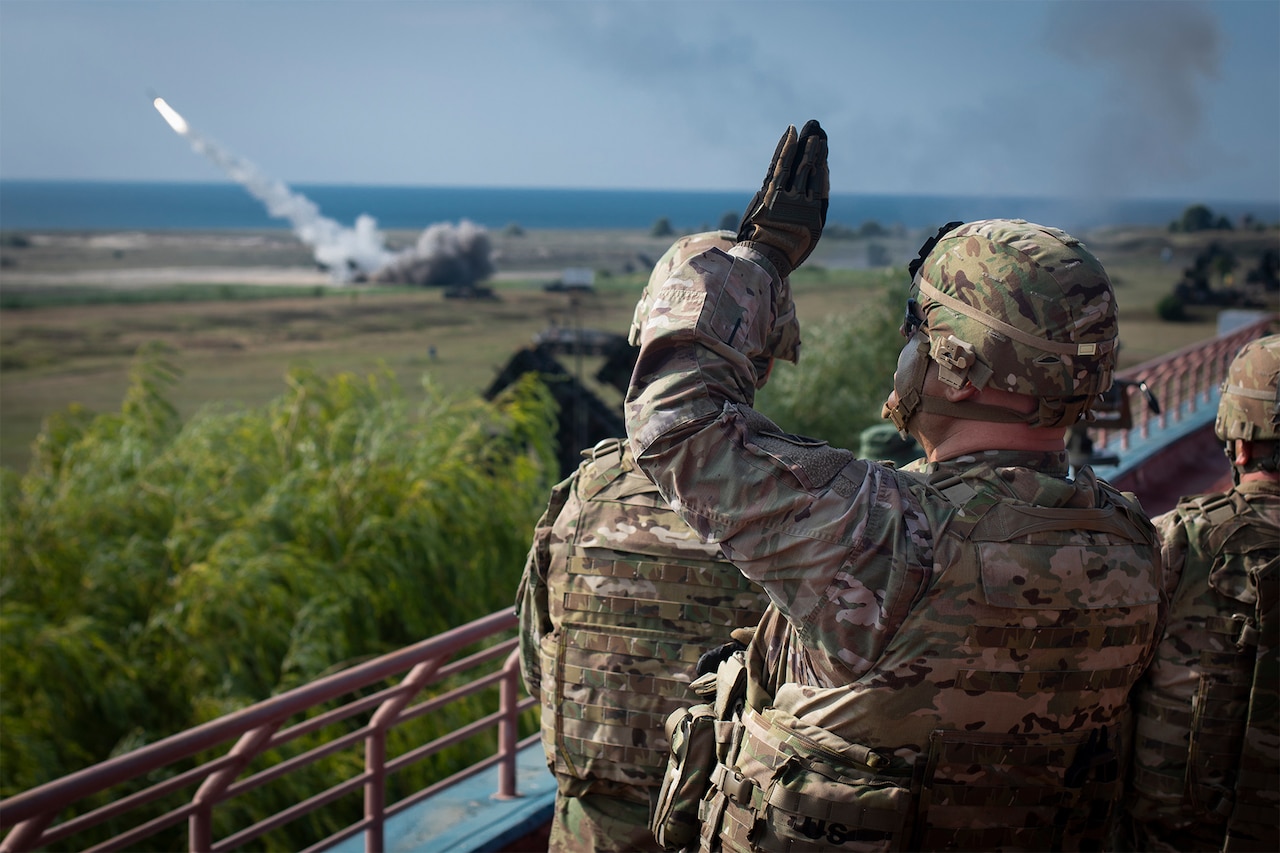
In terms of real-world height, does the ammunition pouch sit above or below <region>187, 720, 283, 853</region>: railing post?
above

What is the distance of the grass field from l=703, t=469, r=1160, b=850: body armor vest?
37993 millimetres

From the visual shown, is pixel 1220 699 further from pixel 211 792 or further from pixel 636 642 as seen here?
pixel 211 792

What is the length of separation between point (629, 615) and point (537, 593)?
1.05 ft

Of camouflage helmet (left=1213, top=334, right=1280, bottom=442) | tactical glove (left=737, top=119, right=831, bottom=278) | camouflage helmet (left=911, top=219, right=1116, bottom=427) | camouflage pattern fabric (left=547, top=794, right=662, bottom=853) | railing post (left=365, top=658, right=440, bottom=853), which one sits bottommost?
railing post (left=365, top=658, right=440, bottom=853)

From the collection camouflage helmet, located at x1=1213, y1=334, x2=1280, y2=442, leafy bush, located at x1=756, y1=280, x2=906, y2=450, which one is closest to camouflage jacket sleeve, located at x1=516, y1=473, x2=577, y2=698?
camouflage helmet, located at x1=1213, y1=334, x2=1280, y2=442

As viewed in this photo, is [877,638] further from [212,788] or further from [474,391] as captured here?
[474,391]

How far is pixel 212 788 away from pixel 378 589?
547 centimetres

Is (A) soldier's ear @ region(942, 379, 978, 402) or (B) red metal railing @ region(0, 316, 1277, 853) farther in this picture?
(B) red metal railing @ region(0, 316, 1277, 853)

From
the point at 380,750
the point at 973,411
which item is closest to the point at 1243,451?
the point at 973,411

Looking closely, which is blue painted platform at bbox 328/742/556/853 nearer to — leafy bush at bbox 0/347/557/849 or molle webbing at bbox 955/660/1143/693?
molle webbing at bbox 955/660/1143/693

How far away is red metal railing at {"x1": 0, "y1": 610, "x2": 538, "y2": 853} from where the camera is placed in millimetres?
2643

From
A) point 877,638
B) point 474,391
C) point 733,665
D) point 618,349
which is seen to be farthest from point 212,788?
point 618,349

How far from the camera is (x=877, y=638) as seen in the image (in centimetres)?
168

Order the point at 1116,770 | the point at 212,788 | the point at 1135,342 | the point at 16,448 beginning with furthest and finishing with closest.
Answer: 1. the point at 1135,342
2. the point at 16,448
3. the point at 212,788
4. the point at 1116,770
